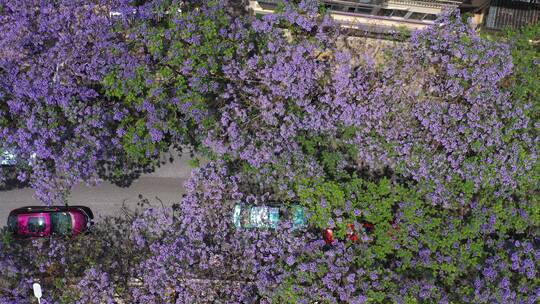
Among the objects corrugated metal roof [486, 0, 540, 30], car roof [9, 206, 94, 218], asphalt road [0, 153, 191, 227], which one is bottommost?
car roof [9, 206, 94, 218]

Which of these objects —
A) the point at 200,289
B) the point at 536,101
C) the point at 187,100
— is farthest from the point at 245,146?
the point at 536,101

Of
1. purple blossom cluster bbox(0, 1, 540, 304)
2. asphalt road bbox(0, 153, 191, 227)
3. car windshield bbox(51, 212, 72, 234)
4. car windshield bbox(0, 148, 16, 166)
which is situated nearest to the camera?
purple blossom cluster bbox(0, 1, 540, 304)

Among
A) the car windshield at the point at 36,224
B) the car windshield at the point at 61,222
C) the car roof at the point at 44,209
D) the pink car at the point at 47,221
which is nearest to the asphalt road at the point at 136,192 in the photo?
the car roof at the point at 44,209

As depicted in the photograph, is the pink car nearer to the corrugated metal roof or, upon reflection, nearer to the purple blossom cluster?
the purple blossom cluster

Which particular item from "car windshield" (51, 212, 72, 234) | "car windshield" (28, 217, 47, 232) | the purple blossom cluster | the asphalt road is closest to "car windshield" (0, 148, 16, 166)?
the purple blossom cluster

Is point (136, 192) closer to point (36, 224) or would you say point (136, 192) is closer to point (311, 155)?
point (36, 224)

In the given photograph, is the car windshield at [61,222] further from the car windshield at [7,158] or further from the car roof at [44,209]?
the car windshield at [7,158]

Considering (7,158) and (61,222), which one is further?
(61,222)

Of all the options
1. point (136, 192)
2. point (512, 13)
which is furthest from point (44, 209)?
point (512, 13)
